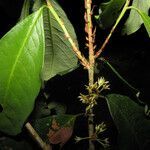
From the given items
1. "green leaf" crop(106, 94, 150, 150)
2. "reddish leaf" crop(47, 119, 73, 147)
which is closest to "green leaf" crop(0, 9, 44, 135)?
"reddish leaf" crop(47, 119, 73, 147)

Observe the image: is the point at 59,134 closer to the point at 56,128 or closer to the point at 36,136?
the point at 56,128

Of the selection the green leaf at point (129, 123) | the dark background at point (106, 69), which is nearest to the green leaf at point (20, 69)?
the green leaf at point (129, 123)

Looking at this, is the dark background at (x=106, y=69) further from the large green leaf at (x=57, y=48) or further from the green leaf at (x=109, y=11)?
the green leaf at (x=109, y=11)

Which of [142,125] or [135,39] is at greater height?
[135,39]

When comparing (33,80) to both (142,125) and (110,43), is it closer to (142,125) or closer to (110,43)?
(142,125)

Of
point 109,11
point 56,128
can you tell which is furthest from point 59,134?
point 109,11

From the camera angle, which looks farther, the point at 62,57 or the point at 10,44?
the point at 62,57

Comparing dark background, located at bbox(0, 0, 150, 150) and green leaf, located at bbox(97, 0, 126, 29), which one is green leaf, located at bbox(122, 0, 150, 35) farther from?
green leaf, located at bbox(97, 0, 126, 29)

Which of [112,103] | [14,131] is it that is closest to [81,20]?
[112,103]
